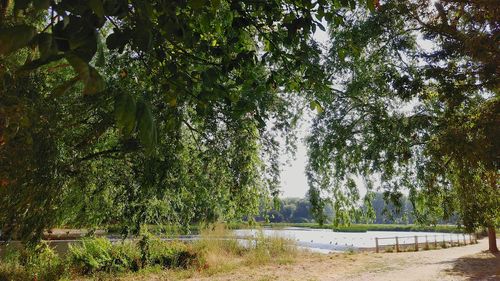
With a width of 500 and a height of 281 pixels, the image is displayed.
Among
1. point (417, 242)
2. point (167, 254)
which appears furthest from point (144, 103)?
point (417, 242)

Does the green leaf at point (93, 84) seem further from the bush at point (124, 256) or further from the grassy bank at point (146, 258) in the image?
the bush at point (124, 256)

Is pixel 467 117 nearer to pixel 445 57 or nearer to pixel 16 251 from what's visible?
pixel 445 57

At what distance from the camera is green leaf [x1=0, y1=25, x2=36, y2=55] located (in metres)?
0.99

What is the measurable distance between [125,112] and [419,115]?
317 inches

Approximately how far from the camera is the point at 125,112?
1.20 m

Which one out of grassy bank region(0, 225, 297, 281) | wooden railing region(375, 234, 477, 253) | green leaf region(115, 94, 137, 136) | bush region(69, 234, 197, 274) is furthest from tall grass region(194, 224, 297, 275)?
green leaf region(115, 94, 137, 136)

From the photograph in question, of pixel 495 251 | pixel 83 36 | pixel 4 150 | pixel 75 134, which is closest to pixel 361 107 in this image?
pixel 75 134

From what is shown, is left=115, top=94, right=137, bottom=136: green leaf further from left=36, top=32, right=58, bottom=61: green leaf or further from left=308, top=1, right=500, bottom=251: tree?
left=308, top=1, right=500, bottom=251: tree

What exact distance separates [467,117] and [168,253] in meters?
11.8

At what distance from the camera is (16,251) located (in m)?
9.04

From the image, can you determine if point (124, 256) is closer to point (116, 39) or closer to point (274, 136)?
point (274, 136)

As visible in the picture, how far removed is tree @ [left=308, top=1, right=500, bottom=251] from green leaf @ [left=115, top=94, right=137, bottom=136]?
20.2 feet

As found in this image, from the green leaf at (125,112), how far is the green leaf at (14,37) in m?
0.31

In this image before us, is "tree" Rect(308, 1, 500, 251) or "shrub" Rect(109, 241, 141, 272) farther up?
"tree" Rect(308, 1, 500, 251)
